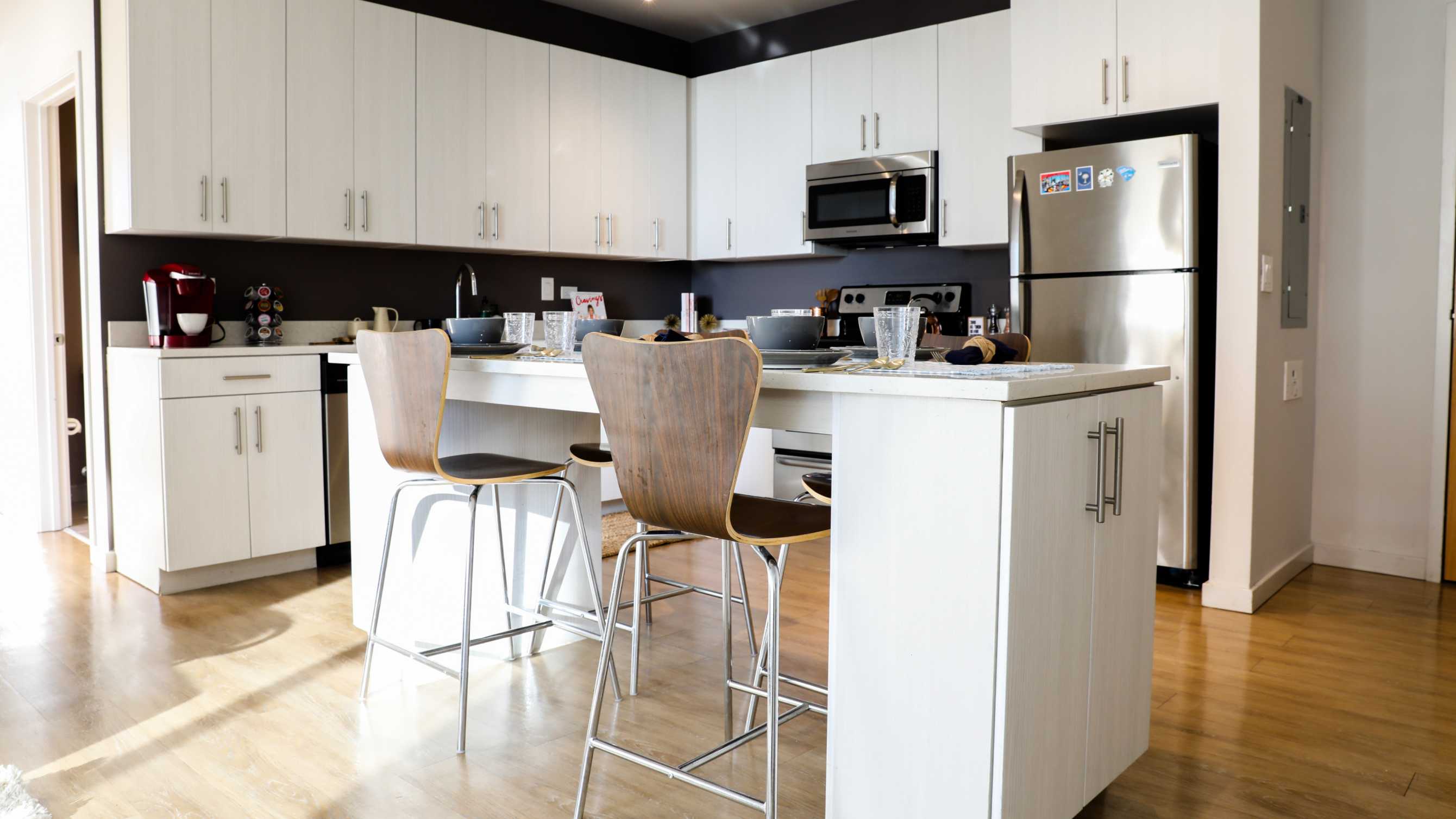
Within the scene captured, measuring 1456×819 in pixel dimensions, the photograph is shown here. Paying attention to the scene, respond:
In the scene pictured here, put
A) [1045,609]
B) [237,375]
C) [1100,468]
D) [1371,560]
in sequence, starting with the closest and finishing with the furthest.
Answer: [1045,609]
[1100,468]
[237,375]
[1371,560]

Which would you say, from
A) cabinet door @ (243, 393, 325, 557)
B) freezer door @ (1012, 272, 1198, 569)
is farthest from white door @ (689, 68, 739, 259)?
cabinet door @ (243, 393, 325, 557)

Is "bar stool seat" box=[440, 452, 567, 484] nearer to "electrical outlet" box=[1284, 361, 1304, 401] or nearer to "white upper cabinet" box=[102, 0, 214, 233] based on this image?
"white upper cabinet" box=[102, 0, 214, 233]

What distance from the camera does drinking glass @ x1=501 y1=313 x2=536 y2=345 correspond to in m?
2.67

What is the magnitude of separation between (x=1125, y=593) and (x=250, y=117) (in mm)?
3532

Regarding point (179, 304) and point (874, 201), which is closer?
point (179, 304)

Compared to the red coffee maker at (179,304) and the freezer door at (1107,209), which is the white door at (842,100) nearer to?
the freezer door at (1107,209)

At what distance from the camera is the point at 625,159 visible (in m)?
5.30

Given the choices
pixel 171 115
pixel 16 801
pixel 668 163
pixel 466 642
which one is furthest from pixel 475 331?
pixel 668 163

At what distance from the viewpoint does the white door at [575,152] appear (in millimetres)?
4980

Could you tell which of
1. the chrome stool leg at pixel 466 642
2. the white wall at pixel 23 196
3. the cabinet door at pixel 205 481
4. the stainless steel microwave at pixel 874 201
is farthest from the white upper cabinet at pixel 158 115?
the stainless steel microwave at pixel 874 201

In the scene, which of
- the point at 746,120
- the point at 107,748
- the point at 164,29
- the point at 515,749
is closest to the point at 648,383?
the point at 515,749

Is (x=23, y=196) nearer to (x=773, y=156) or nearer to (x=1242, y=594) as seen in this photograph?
(x=773, y=156)

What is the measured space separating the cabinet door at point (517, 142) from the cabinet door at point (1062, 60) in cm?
224

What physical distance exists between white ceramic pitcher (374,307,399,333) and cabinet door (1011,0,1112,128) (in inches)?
108
